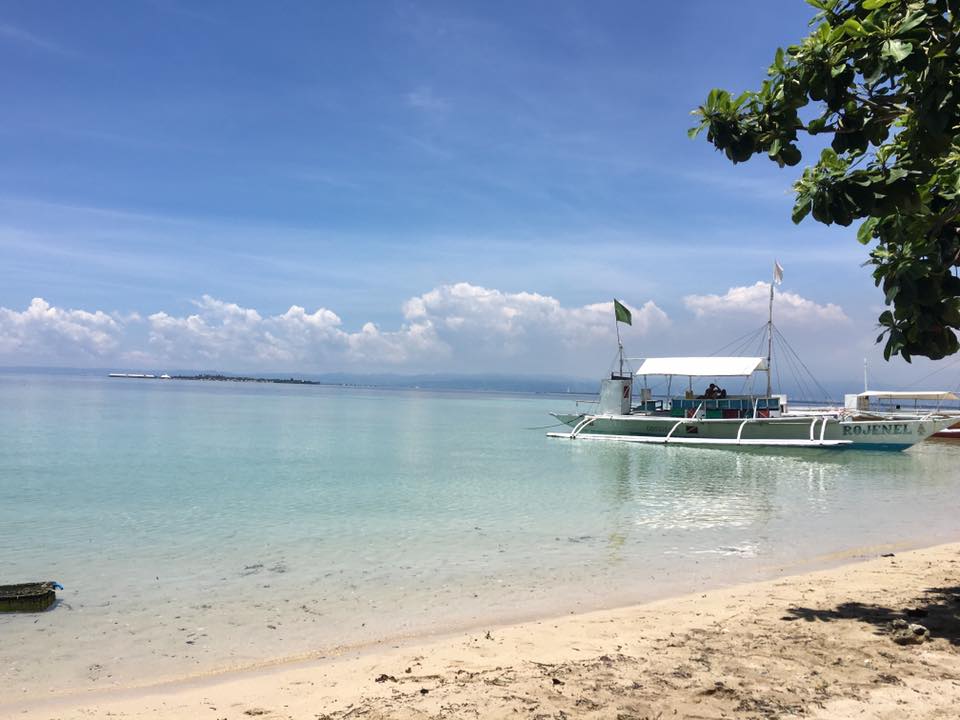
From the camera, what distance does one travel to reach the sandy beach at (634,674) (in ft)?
16.6

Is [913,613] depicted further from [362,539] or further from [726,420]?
[726,420]

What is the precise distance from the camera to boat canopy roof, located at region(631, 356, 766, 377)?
38875mm

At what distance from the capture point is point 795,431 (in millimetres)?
37625

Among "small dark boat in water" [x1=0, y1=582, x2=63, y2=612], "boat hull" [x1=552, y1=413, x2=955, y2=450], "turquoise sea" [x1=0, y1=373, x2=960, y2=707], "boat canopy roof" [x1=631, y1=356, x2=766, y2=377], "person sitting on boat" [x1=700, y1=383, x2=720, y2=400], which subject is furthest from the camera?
"person sitting on boat" [x1=700, y1=383, x2=720, y2=400]

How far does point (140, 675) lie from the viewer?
268 inches

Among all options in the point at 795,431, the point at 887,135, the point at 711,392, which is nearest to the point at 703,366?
the point at 711,392

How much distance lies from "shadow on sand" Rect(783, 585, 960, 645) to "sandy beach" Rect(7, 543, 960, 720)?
0.07 feet

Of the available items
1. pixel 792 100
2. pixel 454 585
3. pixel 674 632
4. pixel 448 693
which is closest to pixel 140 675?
pixel 448 693

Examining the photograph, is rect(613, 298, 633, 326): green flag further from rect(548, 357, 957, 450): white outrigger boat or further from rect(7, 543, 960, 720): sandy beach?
rect(7, 543, 960, 720): sandy beach

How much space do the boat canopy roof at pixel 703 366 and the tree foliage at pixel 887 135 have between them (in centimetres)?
3383

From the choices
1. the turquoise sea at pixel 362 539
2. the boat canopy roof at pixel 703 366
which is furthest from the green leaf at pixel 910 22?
the boat canopy roof at pixel 703 366

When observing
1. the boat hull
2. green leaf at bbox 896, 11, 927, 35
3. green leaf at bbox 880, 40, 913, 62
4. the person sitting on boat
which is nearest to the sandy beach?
green leaf at bbox 880, 40, 913, 62

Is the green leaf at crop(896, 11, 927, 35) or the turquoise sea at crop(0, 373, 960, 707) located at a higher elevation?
the green leaf at crop(896, 11, 927, 35)

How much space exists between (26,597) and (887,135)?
36.4ft
